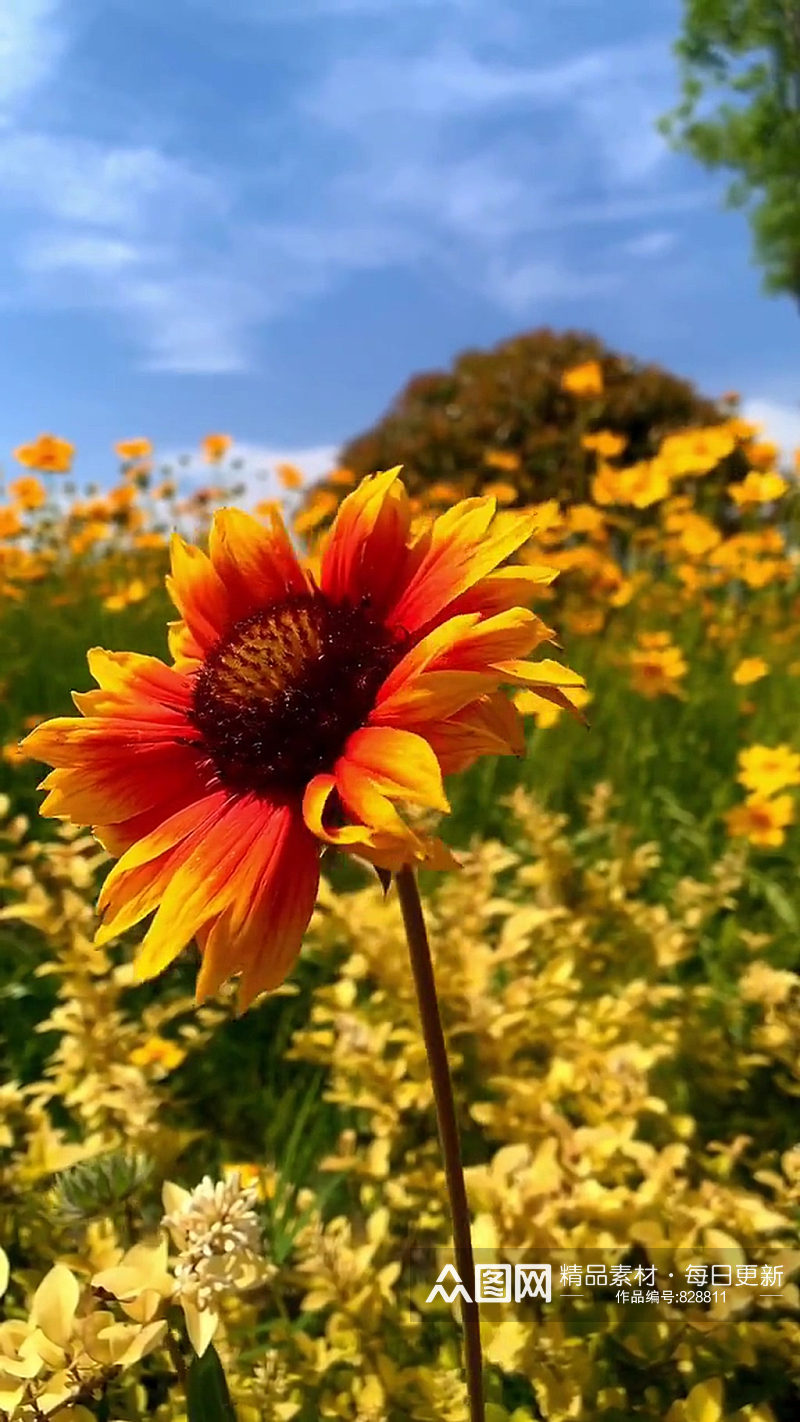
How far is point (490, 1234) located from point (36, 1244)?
1.39 ft

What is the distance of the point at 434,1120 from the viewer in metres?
1.29

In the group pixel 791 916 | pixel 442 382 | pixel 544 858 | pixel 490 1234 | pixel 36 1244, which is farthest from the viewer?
pixel 442 382

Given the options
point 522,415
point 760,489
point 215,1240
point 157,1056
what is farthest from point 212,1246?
point 522,415

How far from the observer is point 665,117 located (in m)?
15.7

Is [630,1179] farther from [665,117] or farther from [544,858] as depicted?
[665,117]

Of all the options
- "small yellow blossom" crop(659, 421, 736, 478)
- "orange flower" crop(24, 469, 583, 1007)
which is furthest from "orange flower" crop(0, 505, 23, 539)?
"orange flower" crop(24, 469, 583, 1007)

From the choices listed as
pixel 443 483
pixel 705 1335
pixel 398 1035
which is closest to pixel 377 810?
pixel 705 1335

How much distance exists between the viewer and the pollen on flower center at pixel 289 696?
0.62 m

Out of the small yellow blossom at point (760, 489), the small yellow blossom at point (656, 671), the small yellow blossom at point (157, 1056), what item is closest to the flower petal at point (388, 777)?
the small yellow blossom at point (157, 1056)

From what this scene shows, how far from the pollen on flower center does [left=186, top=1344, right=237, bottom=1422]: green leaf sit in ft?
1.03

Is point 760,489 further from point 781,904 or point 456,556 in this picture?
point 456,556

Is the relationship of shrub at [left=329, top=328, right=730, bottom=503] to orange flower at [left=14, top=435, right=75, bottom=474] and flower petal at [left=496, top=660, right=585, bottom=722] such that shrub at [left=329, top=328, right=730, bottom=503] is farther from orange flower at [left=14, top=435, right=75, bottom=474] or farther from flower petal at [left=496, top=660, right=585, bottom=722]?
flower petal at [left=496, top=660, right=585, bottom=722]

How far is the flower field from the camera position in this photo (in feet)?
2.38

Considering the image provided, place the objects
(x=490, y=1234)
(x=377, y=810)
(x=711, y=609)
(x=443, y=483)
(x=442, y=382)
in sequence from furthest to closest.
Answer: (x=442, y=382), (x=443, y=483), (x=711, y=609), (x=490, y=1234), (x=377, y=810)
